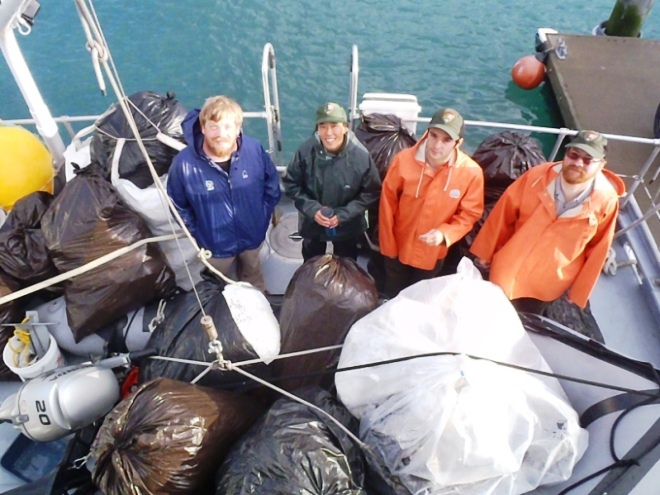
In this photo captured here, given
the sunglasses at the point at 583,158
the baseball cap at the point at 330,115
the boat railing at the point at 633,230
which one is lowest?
the boat railing at the point at 633,230

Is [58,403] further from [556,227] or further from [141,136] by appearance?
[556,227]

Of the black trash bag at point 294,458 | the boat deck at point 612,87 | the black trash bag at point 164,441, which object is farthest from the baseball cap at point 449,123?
the boat deck at point 612,87

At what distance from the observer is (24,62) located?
314cm

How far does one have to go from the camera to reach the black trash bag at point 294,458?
5.81 ft

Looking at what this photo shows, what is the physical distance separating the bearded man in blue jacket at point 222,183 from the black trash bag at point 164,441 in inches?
42.0

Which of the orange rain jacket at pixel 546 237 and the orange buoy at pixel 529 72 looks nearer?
the orange rain jacket at pixel 546 237

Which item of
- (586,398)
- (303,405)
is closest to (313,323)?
(303,405)

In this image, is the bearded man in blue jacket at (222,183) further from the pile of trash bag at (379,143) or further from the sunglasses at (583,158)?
the sunglasses at (583,158)

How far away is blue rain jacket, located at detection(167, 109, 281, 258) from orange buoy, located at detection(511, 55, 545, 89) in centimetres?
626

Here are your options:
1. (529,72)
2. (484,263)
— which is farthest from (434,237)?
(529,72)

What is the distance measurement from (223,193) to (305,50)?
20.8ft

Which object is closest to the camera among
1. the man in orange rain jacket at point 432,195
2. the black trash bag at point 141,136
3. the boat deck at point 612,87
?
the man in orange rain jacket at point 432,195

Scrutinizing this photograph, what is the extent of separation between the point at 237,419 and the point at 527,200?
178cm

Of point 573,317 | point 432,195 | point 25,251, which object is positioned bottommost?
point 573,317
